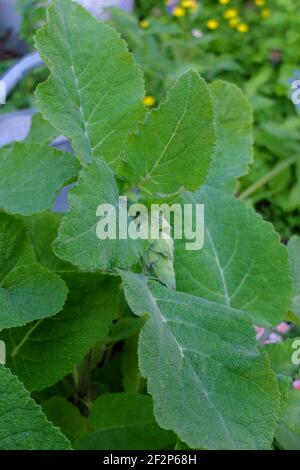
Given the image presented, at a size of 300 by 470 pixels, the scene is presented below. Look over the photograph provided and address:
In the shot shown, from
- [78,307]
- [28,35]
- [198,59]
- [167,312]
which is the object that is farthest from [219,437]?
[28,35]

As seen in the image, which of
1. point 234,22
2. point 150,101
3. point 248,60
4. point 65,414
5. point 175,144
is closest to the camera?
point 175,144

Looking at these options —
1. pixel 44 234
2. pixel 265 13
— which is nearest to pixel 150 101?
pixel 265 13

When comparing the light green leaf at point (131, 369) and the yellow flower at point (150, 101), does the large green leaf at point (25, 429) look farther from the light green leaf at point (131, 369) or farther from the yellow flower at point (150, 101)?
the yellow flower at point (150, 101)

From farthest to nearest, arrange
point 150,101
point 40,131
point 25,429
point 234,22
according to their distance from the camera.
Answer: point 234,22, point 150,101, point 40,131, point 25,429

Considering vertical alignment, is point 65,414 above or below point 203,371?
below

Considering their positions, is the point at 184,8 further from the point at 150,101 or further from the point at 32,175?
the point at 32,175
